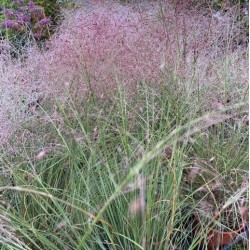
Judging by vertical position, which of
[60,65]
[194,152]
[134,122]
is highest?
[60,65]

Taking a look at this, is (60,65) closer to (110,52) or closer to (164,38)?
(110,52)

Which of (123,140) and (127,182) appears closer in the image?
(127,182)

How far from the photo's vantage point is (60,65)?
223cm

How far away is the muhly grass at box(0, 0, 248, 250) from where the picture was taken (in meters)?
1.49

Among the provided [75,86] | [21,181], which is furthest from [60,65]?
[21,181]

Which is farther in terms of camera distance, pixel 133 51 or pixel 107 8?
pixel 107 8

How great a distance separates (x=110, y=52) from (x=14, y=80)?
558 mm

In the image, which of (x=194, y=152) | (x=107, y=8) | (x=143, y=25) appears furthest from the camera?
(x=107, y=8)

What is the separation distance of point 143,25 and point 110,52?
0.44m

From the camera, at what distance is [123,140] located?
1692 millimetres

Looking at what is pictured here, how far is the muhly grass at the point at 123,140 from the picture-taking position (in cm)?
149

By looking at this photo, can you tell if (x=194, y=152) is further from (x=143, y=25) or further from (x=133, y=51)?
(x=143, y=25)

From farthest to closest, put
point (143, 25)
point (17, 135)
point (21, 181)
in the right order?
point (143, 25)
point (17, 135)
point (21, 181)

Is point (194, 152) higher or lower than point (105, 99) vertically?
lower
